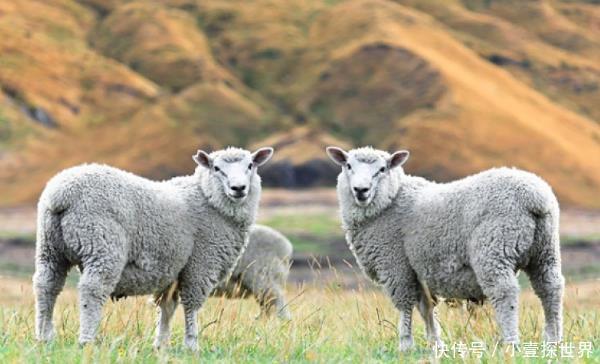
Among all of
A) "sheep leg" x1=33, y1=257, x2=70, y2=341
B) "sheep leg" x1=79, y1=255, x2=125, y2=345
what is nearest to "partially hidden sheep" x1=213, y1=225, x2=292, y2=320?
"sheep leg" x1=33, y1=257, x2=70, y2=341

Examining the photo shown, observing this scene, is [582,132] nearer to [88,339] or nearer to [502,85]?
[502,85]

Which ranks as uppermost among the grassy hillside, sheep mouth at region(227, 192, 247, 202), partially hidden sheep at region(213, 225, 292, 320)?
sheep mouth at region(227, 192, 247, 202)

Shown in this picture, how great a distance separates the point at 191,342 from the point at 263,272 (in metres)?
4.09

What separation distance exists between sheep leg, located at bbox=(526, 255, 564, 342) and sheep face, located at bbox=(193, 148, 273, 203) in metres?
2.58

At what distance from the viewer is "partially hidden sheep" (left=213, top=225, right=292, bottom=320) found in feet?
39.8

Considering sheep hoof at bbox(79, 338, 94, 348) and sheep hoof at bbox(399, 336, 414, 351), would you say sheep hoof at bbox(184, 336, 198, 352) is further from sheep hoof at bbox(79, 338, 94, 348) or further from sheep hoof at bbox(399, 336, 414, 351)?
sheep hoof at bbox(399, 336, 414, 351)

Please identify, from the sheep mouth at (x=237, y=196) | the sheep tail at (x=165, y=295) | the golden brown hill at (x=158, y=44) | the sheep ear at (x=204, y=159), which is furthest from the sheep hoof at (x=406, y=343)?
the golden brown hill at (x=158, y=44)

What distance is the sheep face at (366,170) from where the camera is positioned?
335 inches

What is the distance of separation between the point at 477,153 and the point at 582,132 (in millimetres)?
8046

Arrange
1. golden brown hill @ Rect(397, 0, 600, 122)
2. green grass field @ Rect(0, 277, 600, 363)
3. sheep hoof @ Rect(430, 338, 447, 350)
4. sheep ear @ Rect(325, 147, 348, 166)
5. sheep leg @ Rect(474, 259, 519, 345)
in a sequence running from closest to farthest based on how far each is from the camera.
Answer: green grass field @ Rect(0, 277, 600, 363) → sheep leg @ Rect(474, 259, 519, 345) → sheep hoof @ Rect(430, 338, 447, 350) → sheep ear @ Rect(325, 147, 348, 166) → golden brown hill @ Rect(397, 0, 600, 122)

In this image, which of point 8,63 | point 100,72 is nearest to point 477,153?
point 100,72

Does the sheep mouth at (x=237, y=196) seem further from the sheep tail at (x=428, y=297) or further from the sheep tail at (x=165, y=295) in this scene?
the sheep tail at (x=428, y=297)

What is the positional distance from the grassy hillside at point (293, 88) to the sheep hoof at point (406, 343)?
32.2 m

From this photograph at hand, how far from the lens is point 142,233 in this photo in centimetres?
791
